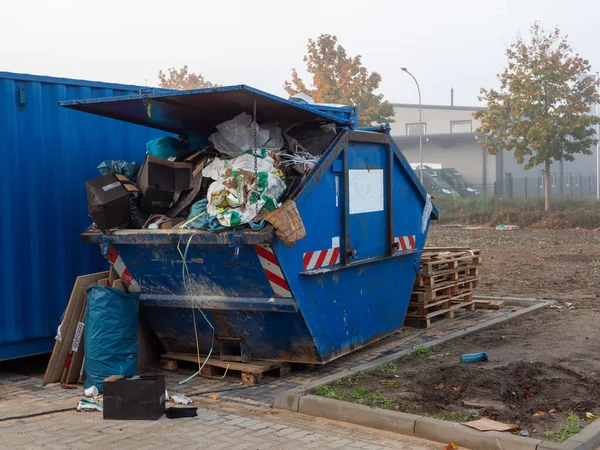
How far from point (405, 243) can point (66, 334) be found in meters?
3.72

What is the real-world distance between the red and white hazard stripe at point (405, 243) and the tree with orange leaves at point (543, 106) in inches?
900

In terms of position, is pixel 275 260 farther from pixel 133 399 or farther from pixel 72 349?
pixel 72 349

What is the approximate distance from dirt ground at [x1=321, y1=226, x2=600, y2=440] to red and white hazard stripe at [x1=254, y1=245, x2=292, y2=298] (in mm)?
924

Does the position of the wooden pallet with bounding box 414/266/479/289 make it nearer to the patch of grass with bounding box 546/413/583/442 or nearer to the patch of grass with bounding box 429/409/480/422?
the patch of grass with bounding box 429/409/480/422

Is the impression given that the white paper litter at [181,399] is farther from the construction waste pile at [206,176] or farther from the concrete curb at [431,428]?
the construction waste pile at [206,176]

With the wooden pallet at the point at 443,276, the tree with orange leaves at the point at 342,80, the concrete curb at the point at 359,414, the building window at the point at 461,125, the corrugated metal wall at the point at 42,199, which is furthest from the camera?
the building window at the point at 461,125

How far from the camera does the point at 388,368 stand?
23.1ft

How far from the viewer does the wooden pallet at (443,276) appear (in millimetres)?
9031

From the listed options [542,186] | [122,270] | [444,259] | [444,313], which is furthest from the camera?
[542,186]

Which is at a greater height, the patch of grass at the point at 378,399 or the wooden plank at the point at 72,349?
the wooden plank at the point at 72,349

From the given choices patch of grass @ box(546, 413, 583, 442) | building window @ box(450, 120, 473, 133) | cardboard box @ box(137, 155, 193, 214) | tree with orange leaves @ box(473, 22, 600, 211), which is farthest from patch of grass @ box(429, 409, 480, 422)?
building window @ box(450, 120, 473, 133)

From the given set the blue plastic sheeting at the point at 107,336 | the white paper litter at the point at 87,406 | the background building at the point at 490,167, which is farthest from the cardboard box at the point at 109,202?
the background building at the point at 490,167

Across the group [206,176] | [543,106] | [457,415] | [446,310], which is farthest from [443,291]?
[543,106]

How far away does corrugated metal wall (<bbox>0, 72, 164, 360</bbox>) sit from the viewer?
7.19 m
